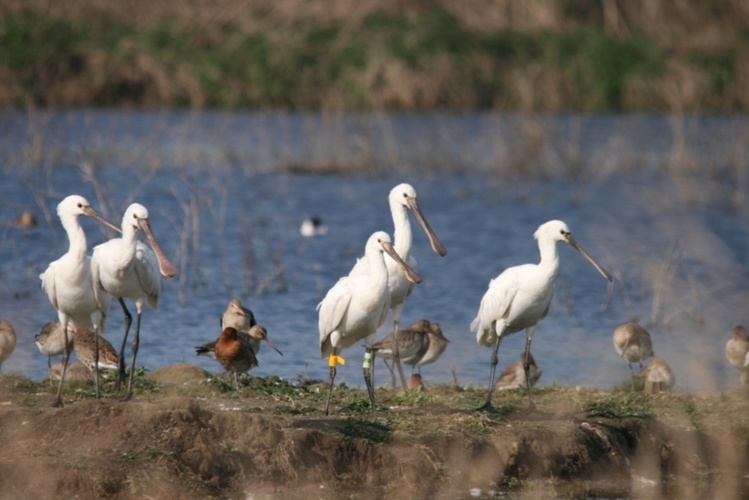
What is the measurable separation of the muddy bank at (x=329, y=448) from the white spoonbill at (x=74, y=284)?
573 millimetres

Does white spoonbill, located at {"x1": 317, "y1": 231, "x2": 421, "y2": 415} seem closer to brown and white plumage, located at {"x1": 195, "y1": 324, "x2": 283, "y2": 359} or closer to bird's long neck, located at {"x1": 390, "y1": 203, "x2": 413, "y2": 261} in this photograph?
bird's long neck, located at {"x1": 390, "y1": 203, "x2": 413, "y2": 261}

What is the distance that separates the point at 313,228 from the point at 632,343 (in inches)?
378

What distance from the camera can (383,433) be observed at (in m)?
8.91

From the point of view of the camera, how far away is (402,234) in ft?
37.4

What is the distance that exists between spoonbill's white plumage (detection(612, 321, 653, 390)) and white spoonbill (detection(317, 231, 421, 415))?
131 inches

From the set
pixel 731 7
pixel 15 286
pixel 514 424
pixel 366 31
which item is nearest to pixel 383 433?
pixel 514 424

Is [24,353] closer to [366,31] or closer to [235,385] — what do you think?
[235,385]

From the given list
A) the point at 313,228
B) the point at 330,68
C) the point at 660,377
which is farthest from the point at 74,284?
the point at 330,68

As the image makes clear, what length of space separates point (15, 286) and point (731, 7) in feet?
109

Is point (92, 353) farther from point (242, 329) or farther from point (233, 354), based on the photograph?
point (242, 329)

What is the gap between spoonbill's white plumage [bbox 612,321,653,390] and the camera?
1253cm

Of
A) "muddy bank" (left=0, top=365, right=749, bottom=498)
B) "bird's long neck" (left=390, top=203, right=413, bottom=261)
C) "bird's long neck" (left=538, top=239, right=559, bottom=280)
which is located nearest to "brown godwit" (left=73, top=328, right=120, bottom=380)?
"muddy bank" (left=0, top=365, right=749, bottom=498)

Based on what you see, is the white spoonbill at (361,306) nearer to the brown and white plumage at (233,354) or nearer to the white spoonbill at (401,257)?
the white spoonbill at (401,257)

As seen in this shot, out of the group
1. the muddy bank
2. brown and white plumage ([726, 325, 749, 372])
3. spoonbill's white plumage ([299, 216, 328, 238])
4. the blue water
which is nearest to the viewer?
the muddy bank
